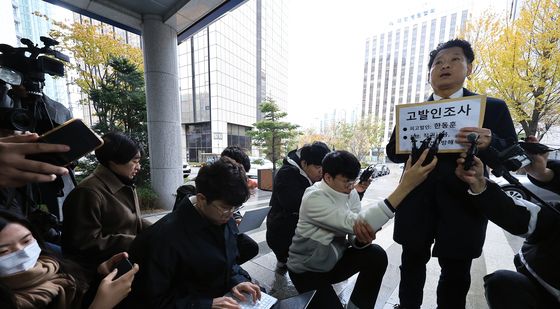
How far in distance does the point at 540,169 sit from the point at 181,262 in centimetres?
203

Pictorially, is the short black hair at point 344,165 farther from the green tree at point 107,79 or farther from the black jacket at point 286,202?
the green tree at point 107,79

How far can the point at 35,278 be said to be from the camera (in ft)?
3.10

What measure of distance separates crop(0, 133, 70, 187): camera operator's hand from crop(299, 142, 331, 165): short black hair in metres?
1.81

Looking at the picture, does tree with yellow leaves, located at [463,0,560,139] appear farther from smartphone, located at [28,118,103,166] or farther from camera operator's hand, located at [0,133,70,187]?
camera operator's hand, located at [0,133,70,187]

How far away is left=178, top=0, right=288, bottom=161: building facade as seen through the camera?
22453mm

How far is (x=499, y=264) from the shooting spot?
296 centimetres

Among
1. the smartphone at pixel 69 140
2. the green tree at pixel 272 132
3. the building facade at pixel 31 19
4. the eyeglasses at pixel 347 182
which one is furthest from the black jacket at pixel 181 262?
the green tree at pixel 272 132

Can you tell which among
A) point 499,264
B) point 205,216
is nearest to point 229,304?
point 205,216

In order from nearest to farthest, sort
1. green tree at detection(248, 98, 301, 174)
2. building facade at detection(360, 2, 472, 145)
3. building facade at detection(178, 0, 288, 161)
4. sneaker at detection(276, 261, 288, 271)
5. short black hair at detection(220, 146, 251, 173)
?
short black hair at detection(220, 146, 251, 173) < sneaker at detection(276, 261, 288, 271) < green tree at detection(248, 98, 301, 174) < building facade at detection(178, 0, 288, 161) < building facade at detection(360, 2, 472, 145)

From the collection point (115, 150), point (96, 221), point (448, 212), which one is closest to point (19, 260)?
point (96, 221)

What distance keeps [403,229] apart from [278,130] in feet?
29.5

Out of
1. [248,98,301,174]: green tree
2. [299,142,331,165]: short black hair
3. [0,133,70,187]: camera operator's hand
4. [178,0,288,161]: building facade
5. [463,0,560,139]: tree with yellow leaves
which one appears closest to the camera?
[0,133,70,187]: camera operator's hand

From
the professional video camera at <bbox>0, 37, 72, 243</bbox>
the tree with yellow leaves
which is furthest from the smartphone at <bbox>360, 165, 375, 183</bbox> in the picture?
the tree with yellow leaves

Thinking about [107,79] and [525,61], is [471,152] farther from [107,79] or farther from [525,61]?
[107,79]
